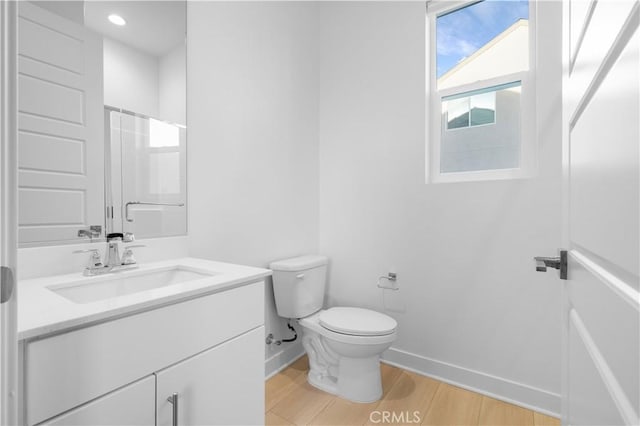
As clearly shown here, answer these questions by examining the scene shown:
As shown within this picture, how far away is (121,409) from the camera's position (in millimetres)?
750

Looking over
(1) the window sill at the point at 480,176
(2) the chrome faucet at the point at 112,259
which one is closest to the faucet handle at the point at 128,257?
(2) the chrome faucet at the point at 112,259

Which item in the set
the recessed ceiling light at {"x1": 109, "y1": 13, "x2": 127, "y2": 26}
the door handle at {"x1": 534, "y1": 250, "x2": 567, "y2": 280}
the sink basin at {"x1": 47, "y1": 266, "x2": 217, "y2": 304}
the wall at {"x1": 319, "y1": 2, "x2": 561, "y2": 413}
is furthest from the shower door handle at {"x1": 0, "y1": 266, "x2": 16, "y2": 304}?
the wall at {"x1": 319, "y1": 2, "x2": 561, "y2": 413}

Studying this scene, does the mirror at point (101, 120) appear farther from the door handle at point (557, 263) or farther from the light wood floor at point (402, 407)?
the door handle at point (557, 263)

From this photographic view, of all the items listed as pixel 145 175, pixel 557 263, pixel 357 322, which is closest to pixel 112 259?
pixel 145 175

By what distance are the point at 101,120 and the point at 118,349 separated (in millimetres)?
912

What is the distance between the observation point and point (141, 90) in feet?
4.38

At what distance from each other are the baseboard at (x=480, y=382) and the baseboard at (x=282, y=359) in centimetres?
60

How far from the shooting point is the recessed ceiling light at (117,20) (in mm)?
1248

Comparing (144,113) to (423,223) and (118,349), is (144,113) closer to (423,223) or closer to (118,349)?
(118,349)

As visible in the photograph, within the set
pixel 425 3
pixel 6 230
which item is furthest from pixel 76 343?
pixel 425 3

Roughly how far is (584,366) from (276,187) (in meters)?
1.70

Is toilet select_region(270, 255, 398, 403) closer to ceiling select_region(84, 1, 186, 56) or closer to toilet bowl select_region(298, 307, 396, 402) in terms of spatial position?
toilet bowl select_region(298, 307, 396, 402)

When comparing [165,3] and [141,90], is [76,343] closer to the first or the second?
[141,90]

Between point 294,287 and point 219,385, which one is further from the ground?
point 294,287
